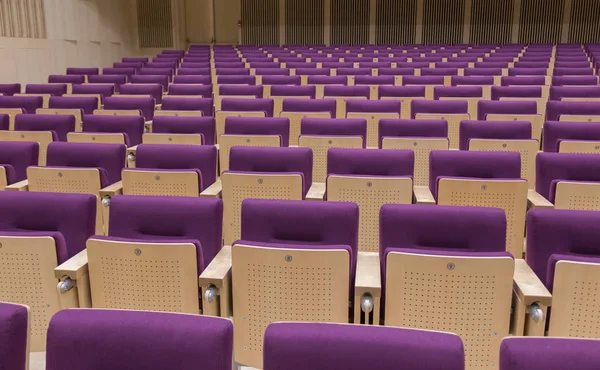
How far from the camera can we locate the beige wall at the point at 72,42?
10211mm

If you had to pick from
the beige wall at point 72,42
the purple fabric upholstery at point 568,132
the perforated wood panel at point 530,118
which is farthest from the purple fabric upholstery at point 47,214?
the beige wall at point 72,42

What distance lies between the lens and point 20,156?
3.87 meters

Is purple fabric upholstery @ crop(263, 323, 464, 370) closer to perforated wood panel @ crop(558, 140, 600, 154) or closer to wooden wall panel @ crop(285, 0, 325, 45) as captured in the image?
perforated wood panel @ crop(558, 140, 600, 154)

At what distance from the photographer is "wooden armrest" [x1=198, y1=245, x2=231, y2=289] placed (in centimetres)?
210

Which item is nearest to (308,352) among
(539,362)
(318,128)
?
(539,362)

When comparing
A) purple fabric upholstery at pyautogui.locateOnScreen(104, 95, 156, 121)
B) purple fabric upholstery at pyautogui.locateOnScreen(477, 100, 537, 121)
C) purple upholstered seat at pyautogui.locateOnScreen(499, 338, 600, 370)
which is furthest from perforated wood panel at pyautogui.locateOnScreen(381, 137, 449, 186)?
purple fabric upholstery at pyautogui.locateOnScreen(104, 95, 156, 121)

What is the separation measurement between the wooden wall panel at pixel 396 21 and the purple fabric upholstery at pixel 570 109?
40.8ft

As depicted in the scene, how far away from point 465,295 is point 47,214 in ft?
6.24

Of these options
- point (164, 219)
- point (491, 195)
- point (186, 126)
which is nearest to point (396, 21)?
point (186, 126)

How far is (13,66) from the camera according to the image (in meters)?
10.0

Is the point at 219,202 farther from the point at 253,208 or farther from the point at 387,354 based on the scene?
the point at 387,354

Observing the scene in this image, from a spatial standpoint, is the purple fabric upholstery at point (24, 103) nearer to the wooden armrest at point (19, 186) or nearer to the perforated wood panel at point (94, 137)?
the perforated wood panel at point (94, 137)

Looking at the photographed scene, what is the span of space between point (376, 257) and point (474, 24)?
16.2m

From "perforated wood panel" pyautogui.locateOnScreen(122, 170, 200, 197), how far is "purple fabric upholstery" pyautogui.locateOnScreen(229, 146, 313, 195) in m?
0.31
